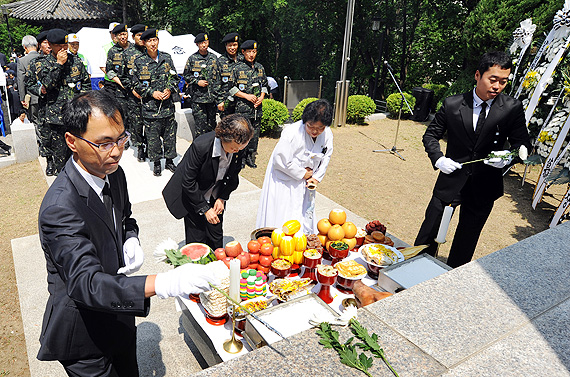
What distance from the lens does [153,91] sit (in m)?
7.39

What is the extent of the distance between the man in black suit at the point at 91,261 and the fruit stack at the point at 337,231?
5.60ft

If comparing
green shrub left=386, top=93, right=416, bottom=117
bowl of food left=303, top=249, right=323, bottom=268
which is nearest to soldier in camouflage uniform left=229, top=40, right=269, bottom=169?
bowl of food left=303, top=249, right=323, bottom=268

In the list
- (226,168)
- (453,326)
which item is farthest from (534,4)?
(453,326)

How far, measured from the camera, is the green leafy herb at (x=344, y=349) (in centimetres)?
163

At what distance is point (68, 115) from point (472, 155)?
366cm

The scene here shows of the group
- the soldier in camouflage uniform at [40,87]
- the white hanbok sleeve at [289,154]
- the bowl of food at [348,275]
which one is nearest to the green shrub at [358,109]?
the soldier in camouflage uniform at [40,87]

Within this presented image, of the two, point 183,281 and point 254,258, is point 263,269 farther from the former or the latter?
point 183,281

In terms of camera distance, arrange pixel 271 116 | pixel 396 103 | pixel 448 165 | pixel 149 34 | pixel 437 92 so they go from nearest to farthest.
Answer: pixel 448 165
pixel 149 34
pixel 271 116
pixel 396 103
pixel 437 92

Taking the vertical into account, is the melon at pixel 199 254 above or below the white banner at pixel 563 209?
above

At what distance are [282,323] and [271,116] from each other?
8773 mm

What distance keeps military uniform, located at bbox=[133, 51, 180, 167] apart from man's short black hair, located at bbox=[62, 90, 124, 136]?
594 centimetres

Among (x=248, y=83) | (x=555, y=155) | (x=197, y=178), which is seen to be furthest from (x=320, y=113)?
(x=248, y=83)

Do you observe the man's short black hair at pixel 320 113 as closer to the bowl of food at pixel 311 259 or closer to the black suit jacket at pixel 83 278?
the bowl of food at pixel 311 259

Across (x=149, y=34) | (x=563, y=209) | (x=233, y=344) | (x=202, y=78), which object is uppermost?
(x=149, y=34)
